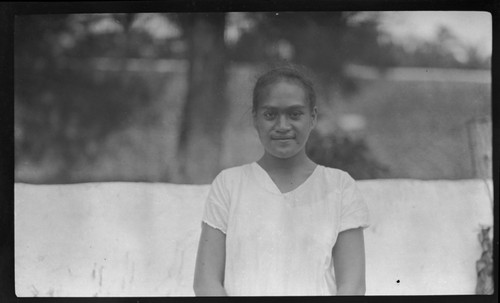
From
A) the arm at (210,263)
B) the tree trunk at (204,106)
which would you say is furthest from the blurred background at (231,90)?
the arm at (210,263)

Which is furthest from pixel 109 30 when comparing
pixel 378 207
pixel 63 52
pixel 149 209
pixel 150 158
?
pixel 378 207

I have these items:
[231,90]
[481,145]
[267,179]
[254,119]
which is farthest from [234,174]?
[481,145]

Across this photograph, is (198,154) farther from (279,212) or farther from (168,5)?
(168,5)

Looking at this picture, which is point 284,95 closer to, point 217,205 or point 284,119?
point 284,119

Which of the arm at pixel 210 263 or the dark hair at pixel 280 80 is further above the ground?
the dark hair at pixel 280 80

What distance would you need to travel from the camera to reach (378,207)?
2.57 metres

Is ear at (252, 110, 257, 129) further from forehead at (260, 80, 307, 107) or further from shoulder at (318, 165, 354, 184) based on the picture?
shoulder at (318, 165, 354, 184)

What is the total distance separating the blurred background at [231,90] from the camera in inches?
101

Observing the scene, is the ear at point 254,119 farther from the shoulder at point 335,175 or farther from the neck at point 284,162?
the shoulder at point 335,175

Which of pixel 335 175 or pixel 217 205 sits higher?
pixel 335 175

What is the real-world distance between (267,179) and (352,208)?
16.2 inches

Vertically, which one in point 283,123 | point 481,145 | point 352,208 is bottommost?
point 352,208

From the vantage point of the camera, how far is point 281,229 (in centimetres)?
252

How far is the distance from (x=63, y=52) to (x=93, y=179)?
2.00 feet
